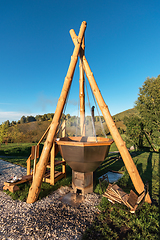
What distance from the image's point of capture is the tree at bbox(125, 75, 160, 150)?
51.7 feet

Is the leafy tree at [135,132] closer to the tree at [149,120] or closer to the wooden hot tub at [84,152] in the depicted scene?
the tree at [149,120]

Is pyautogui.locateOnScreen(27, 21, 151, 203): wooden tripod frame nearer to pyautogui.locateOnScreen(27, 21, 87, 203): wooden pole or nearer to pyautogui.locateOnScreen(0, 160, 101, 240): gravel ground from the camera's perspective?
pyautogui.locateOnScreen(27, 21, 87, 203): wooden pole

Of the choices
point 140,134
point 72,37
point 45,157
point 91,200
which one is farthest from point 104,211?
point 140,134

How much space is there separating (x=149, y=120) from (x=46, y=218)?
16218 mm

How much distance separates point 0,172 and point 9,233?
579 cm

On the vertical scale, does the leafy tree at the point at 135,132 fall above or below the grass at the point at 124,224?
above

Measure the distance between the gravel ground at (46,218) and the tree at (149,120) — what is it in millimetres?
13600

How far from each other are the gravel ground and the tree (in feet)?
44.6

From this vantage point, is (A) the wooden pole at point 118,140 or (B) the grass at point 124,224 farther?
(A) the wooden pole at point 118,140

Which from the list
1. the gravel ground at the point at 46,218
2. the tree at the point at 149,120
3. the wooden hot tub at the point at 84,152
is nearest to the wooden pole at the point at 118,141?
the wooden hot tub at the point at 84,152

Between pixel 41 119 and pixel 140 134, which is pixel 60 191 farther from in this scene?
pixel 41 119

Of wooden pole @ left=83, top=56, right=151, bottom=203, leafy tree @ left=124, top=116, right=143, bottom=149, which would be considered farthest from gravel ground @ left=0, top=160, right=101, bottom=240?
leafy tree @ left=124, top=116, right=143, bottom=149

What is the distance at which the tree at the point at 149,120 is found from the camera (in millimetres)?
15758

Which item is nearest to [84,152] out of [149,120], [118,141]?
[118,141]
